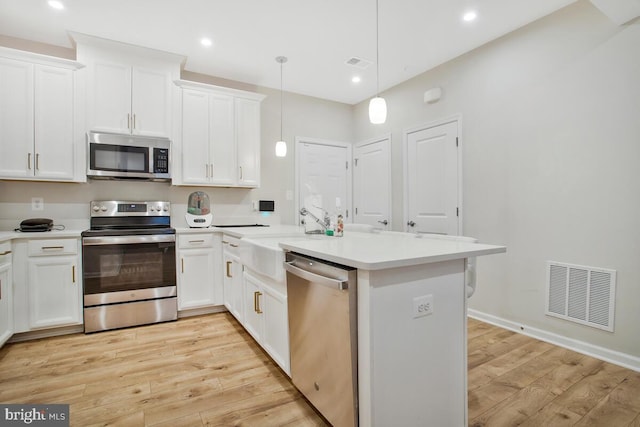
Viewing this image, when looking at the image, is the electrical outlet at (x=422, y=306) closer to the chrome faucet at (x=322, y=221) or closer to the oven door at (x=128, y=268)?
the chrome faucet at (x=322, y=221)

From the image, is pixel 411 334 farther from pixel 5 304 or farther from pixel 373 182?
pixel 373 182

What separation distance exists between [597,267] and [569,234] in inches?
11.7

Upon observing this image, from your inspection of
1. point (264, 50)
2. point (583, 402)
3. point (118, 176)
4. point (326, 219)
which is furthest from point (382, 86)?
point (583, 402)

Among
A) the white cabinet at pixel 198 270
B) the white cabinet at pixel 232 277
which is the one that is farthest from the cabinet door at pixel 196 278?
the white cabinet at pixel 232 277

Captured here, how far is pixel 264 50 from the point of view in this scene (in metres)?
3.28

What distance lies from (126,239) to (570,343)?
12.8 feet

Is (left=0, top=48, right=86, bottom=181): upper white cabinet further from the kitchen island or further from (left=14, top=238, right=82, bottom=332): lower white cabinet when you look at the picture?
the kitchen island

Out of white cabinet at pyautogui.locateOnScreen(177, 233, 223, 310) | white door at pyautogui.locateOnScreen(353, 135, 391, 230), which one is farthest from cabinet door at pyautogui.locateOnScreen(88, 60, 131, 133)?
white door at pyautogui.locateOnScreen(353, 135, 391, 230)

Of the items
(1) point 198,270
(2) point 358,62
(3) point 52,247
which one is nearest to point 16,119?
(3) point 52,247

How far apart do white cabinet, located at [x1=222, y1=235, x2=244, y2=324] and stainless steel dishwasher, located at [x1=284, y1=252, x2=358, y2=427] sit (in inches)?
44.0

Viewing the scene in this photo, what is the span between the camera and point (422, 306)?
1.39 meters

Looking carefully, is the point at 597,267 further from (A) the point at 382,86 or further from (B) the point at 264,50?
(B) the point at 264,50

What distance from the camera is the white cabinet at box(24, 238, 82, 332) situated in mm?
2703

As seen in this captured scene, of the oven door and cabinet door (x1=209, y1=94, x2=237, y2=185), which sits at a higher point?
cabinet door (x1=209, y1=94, x2=237, y2=185)
